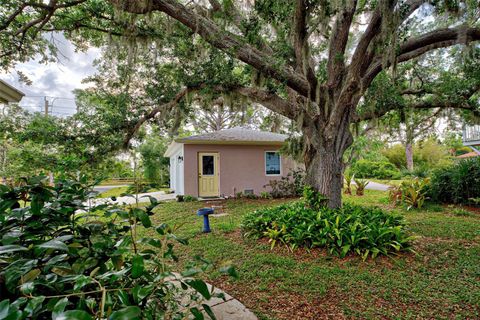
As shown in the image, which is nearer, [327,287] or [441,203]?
[327,287]

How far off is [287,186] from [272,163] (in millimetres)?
1421

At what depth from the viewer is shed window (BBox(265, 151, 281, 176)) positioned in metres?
11.2

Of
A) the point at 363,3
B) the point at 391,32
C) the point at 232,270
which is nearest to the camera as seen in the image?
the point at 232,270

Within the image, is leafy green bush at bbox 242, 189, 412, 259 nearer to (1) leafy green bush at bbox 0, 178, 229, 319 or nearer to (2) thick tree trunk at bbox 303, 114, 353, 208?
(2) thick tree trunk at bbox 303, 114, 353, 208

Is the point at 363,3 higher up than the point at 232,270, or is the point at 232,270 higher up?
the point at 363,3

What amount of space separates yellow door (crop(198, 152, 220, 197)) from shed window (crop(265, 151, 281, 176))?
2375 millimetres

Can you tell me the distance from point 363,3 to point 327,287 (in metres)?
5.20

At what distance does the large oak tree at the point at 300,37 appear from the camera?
12.7 ft

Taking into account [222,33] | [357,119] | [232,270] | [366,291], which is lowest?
[366,291]

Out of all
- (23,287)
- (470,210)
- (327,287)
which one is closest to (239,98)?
(327,287)

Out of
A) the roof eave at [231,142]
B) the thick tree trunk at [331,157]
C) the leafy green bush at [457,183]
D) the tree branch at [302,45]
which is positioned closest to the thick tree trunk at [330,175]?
the thick tree trunk at [331,157]

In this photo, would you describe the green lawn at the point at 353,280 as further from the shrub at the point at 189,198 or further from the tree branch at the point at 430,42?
the shrub at the point at 189,198

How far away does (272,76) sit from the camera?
448 centimetres

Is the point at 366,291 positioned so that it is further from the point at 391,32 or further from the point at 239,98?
the point at 239,98
